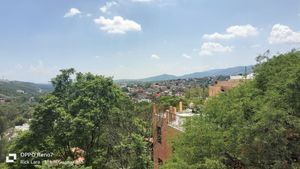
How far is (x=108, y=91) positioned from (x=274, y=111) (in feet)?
50.5

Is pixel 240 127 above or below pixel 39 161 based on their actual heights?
above

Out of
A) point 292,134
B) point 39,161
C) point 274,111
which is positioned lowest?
point 39,161

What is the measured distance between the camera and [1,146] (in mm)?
61906

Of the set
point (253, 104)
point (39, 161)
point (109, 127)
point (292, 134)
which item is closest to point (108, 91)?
point (109, 127)

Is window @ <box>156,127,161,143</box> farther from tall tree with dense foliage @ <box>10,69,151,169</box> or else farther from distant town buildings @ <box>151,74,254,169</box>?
tall tree with dense foliage @ <box>10,69,151,169</box>

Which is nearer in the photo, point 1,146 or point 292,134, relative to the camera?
point 292,134

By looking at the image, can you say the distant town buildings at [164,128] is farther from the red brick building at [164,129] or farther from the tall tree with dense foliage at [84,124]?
the tall tree with dense foliage at [84,124]

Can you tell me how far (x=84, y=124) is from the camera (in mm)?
22219

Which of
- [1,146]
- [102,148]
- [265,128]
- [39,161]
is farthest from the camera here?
[1,146]

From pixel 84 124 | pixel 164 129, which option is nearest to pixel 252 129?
pixel 164 129

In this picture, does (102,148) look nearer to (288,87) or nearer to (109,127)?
(109,127)

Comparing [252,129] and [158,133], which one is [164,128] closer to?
[158,133]

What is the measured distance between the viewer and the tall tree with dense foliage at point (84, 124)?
22.2 metres

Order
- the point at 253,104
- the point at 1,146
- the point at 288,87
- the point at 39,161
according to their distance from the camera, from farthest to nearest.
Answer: the point at 1,146, the point at 39,161, the point at 253,104, the point at 288,87
